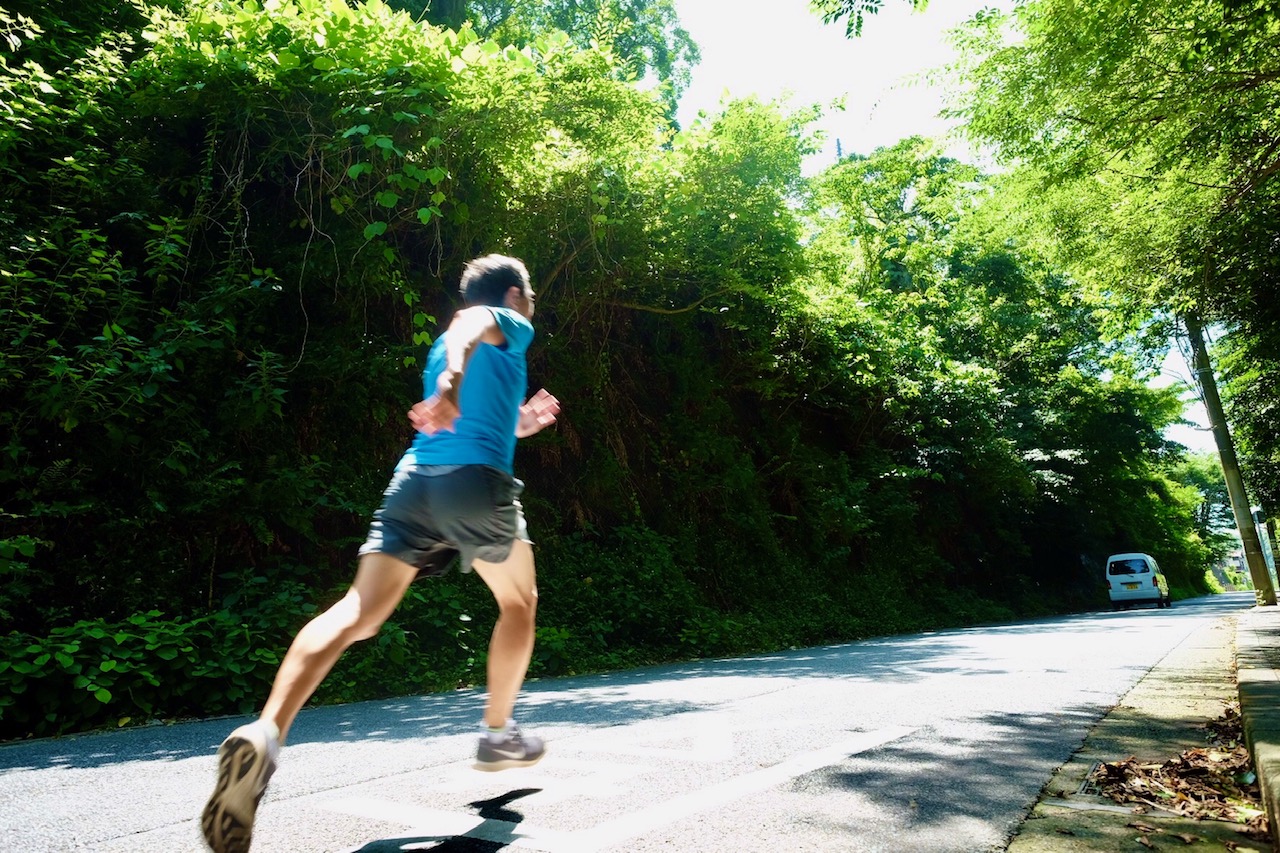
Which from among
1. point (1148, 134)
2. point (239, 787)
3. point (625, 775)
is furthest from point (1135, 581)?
point (239, 787)

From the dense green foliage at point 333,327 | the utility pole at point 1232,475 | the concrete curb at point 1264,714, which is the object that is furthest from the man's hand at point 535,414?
the utility pole at point 1232,475

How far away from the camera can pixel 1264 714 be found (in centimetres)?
400

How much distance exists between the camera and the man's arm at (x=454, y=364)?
276 cm

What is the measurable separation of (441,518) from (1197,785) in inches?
116

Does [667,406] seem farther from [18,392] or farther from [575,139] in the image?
[18,392]

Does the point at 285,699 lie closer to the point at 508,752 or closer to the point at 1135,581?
the point at 508,752

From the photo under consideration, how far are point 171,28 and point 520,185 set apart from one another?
10.9 ft

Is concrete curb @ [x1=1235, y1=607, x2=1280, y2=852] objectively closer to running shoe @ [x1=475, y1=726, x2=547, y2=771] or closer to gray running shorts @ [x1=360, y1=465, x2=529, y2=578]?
running shoe @ [x1=475, y1=726, x2=547, y2=771]

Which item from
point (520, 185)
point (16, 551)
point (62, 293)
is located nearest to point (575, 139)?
point (520, 185)

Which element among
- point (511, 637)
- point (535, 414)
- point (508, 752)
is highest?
point (535, 414)

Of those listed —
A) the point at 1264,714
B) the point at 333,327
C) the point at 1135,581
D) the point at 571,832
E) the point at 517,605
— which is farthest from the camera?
the point at 1135,581

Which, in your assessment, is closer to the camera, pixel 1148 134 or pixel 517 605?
pixel 517 605

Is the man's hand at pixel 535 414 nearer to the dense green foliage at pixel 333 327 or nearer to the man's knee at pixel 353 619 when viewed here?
the man's knee at pixel 353 619

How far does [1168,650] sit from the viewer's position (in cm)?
933
